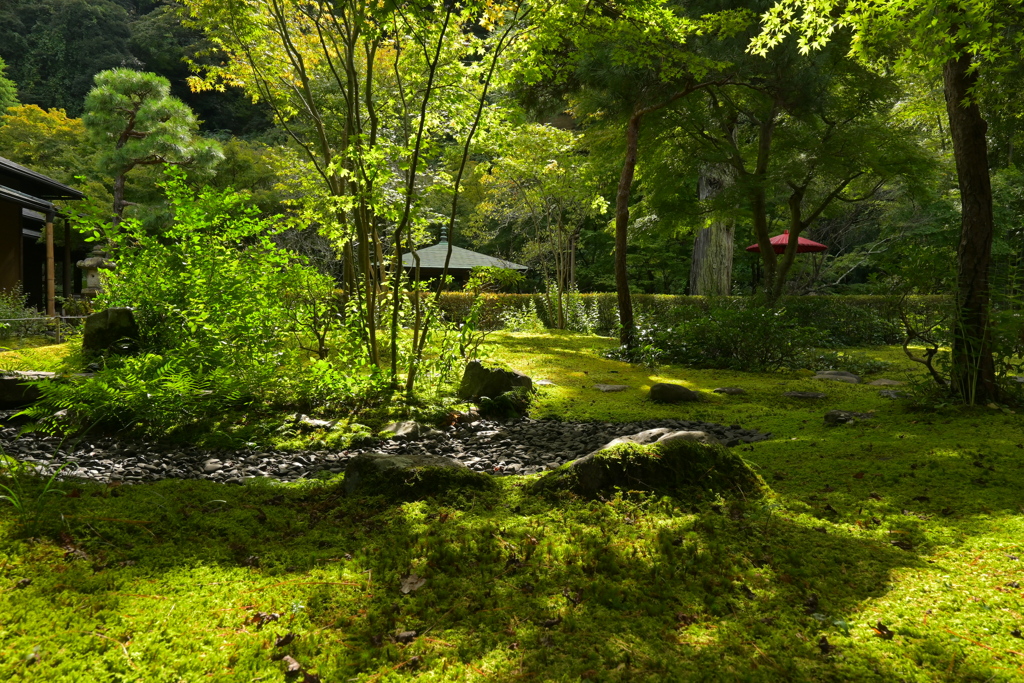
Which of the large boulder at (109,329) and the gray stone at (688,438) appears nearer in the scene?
the gray stone at (688,438)

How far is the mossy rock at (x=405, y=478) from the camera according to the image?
115 inches

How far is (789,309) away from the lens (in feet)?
41.1

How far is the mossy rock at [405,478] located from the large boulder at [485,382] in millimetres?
2855

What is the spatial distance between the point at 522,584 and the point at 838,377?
653 centimetres

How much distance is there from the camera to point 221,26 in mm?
6816

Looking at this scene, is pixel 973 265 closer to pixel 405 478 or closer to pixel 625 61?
pixel 405 478

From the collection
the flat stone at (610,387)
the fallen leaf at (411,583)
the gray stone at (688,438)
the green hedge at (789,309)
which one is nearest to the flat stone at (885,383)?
the flat stone at (610,387)

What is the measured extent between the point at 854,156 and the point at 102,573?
35.6 ft

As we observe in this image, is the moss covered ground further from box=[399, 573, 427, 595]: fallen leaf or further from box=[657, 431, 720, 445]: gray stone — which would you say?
box=[657, 431, 720, 445]: gray stone

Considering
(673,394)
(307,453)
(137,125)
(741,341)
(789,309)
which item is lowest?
(307,453)

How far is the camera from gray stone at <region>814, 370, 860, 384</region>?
7.21m

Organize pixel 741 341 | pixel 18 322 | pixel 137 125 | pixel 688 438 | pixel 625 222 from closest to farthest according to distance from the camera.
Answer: pixel 688 438
pixel 741 341
pixel 625 222
pixel 18 322
pixel 137 125

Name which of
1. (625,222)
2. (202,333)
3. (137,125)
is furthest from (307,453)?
(137,125)

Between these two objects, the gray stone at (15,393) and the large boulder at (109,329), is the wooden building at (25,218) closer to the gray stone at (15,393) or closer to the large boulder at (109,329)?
the large boulder at (109,329)
